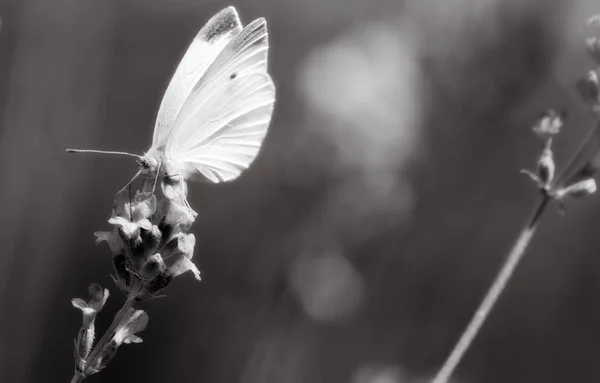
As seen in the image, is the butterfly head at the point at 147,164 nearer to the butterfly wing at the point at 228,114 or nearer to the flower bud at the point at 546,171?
the butterfly wing at the point at 228,114

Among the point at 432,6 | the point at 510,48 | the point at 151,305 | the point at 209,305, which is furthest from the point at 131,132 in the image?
the point at 510,48

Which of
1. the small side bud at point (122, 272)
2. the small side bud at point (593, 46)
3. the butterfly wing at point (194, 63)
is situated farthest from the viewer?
the butterfly wing at point (194, 63)

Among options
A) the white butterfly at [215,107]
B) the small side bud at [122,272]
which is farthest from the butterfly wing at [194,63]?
the small side bud at [122,272]

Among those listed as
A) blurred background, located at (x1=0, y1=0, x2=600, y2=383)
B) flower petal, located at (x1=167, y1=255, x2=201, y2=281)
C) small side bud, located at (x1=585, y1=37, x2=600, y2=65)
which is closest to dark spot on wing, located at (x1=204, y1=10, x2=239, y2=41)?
flower petal, located at (x1=167, y1=255, x2=201, y2=281)

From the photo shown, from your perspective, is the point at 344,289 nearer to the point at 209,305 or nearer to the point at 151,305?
the point at 209,305

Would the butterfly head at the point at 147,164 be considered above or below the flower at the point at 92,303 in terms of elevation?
above

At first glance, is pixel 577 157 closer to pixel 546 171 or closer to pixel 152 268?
pixel 546 171
